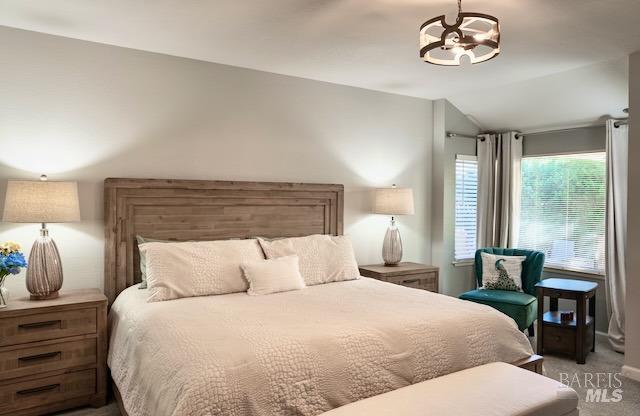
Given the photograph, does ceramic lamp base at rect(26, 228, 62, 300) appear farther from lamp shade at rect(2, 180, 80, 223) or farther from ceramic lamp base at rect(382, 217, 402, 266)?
ceramic lamp base at rect(382, 217, 402, 266)

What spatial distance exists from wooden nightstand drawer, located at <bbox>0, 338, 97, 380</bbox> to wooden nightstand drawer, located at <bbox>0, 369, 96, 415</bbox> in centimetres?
7

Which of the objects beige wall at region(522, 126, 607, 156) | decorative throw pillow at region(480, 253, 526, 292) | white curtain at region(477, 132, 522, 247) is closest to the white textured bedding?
decorative throw pillow at region(480, 253, 526, 292)

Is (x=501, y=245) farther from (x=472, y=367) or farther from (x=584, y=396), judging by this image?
(x=472, y=367)

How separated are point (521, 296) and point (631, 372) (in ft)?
3.37

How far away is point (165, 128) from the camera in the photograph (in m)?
3.61

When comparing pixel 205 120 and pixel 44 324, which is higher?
pixel 205 120

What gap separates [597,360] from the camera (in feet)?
12.8

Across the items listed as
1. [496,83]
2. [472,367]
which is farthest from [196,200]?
[496,83]

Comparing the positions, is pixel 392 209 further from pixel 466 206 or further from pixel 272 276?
pixel 272 276

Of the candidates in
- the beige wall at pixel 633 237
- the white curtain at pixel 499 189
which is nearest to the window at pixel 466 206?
the white curtain at pixel 499 189

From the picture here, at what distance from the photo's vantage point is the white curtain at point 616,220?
13.8 ft

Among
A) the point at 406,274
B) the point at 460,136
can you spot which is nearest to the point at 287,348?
the point at 406,274

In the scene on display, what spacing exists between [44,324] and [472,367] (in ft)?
8.50

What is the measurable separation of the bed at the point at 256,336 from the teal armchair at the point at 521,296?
1.33 metres
